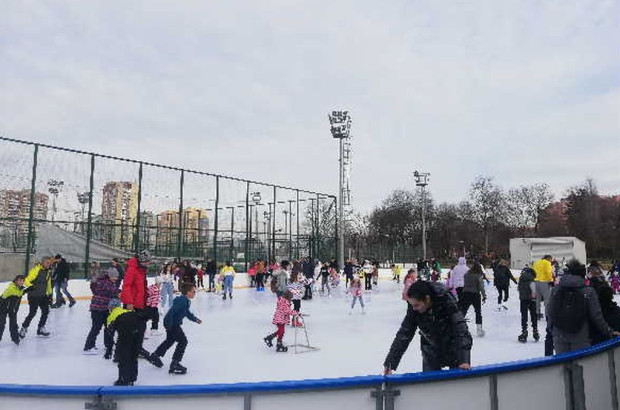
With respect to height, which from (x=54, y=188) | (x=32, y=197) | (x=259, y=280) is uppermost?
(x=54, y=188)

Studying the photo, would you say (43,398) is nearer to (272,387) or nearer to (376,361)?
(272,387)

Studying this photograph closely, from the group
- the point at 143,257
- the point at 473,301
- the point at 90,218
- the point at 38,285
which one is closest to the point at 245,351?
the point at 143,257

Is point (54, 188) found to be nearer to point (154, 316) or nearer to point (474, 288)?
point (154, 316)

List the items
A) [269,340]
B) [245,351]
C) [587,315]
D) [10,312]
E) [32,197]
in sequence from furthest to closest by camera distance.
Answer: [32,197] → [10,312] → [269,340] → [245,351] → [587,315]

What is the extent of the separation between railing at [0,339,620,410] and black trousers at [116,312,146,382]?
2584 mm

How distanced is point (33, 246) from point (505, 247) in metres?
54.8

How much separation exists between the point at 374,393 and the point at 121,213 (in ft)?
61.0

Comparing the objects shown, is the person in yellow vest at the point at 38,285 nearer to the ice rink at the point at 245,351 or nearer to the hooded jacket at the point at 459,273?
the ice rink at the point at 245,351

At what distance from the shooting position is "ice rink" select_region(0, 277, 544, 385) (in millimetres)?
6203

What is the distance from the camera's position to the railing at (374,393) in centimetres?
251

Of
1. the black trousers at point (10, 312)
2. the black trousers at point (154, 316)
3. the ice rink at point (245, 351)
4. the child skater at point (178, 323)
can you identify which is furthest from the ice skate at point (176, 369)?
the black trousers at point (10, 312)

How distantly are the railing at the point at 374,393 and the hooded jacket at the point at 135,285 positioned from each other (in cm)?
389

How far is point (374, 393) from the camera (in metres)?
2.72

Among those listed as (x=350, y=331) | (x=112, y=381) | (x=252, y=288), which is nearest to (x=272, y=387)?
(x=112, y=381)
